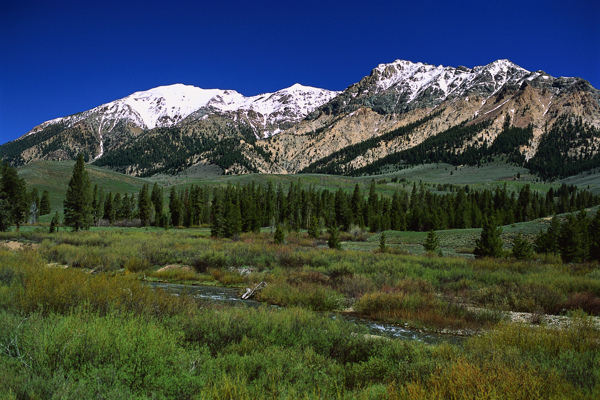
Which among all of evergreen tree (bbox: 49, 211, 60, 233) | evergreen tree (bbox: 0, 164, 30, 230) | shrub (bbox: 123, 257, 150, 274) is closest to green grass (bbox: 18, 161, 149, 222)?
evergreen tree (bbox: 49, 211, 60, 233)

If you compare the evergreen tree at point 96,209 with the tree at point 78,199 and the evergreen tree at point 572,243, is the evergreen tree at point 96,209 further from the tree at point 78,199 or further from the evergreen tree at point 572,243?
the evergreen tree at point 572,243

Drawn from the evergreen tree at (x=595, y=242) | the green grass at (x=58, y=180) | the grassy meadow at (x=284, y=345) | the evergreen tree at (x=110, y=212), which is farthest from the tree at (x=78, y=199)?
the green grass at (x=58, y=180)

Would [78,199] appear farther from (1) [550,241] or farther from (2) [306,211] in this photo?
(1) [550,241]

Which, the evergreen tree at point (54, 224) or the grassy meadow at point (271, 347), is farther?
the evergreen tree at point (54, 224)

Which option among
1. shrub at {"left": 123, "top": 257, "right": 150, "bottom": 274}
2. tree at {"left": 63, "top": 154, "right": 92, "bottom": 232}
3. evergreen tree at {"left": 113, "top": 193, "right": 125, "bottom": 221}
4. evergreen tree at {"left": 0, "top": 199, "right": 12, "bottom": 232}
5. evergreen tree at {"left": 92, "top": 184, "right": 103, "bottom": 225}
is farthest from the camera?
evergreen tree at {"left": 113, "top": 193, "right": 125, "bottom": 221}

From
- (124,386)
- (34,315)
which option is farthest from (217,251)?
(124,386)

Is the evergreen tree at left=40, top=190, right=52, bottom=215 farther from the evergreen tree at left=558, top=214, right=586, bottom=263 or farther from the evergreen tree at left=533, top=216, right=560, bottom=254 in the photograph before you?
the evergreen tree at left=558, top=214, right=586, bottom=263

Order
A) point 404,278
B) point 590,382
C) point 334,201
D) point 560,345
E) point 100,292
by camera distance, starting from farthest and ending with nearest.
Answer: point 334,201 → point 404,278 → point 100,292 → point 560,345 → point 590,382

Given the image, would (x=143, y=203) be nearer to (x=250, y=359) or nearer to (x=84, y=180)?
(x=84, y=180)

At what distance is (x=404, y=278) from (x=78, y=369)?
635 inches

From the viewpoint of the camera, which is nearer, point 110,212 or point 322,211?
point 110,212

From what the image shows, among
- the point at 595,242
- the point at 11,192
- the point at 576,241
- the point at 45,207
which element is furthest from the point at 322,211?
the point at 45,207

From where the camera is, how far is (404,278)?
18.0 meters

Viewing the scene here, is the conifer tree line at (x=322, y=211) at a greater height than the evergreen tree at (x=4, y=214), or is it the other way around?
the conifer tree line at (x=322, y=211)
